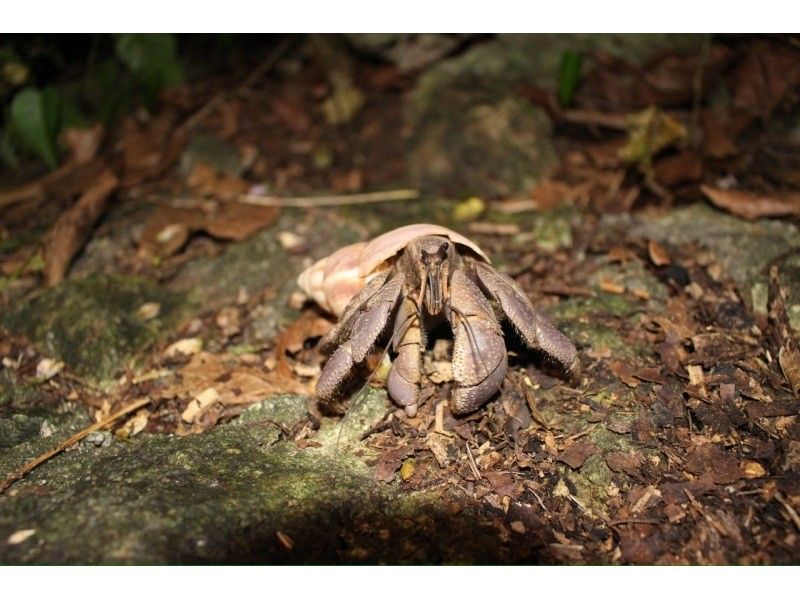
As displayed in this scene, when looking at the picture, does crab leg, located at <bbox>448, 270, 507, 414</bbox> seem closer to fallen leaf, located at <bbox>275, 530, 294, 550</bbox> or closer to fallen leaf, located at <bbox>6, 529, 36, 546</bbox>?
fallen leaf, located at <bbox>275, 530, 294, 550</bbox>

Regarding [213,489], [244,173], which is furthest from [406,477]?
[244,173]

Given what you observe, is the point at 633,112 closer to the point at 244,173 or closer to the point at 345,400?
the point at 244,173

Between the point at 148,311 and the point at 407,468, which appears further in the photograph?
the point at 148,311

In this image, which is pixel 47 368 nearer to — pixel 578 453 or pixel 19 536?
pixel 19 536

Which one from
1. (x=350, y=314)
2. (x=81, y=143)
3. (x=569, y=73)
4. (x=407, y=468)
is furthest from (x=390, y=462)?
(x=81, y=143)

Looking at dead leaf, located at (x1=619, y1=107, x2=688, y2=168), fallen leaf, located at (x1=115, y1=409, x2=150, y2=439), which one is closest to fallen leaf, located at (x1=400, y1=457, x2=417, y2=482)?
fallen leaf, located at (x1=115, y1=409, x2=150, y2=439)

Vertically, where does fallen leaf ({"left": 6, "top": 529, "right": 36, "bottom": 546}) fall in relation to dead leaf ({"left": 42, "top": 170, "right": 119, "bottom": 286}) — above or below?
below
